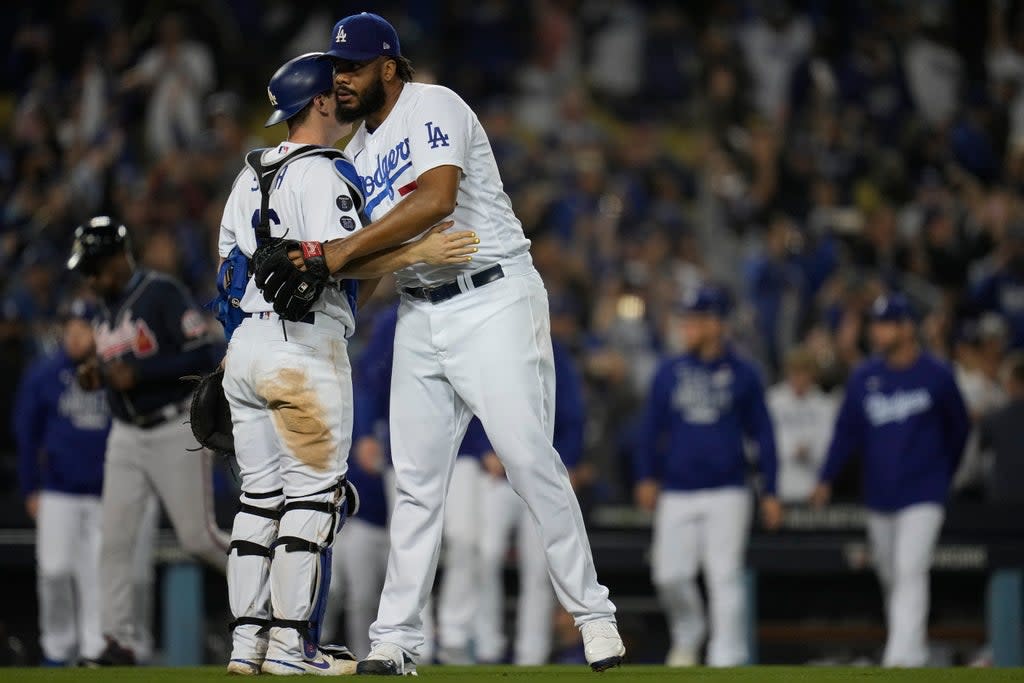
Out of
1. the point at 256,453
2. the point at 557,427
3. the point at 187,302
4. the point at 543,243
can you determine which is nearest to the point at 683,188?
the point at 543,243

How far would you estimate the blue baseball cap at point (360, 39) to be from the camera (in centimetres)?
561

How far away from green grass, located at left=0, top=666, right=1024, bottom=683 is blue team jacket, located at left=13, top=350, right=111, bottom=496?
3.28 m

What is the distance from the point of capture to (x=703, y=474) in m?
9.75

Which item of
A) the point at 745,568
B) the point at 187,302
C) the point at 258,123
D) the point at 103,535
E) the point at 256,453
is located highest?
the point at 258,123

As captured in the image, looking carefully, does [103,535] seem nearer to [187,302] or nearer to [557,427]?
[187,302]

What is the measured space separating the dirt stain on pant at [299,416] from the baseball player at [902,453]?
4.59 metres

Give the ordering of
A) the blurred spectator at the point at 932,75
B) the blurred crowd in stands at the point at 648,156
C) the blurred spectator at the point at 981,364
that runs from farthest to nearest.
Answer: the blurred spectator at the point at 932,75 < the blurred crowd in stands at the point at 648,156 < the blurred spectator at the point at 981,364

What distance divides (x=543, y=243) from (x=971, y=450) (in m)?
3.85

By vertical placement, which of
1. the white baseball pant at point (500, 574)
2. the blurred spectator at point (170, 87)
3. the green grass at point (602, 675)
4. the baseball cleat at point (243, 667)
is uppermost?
the blurred spectator at point (170, 87)

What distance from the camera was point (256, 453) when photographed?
5684 mm

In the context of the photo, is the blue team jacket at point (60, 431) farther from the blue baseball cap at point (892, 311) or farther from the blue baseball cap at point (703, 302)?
the blue baseball cap at point (892, 311)

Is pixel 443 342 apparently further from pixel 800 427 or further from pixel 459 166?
pixel 800 427

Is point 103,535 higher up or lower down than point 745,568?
higher up

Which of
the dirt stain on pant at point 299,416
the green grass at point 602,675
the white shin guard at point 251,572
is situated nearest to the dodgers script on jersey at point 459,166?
the dirt stain on pant at point 299,416
